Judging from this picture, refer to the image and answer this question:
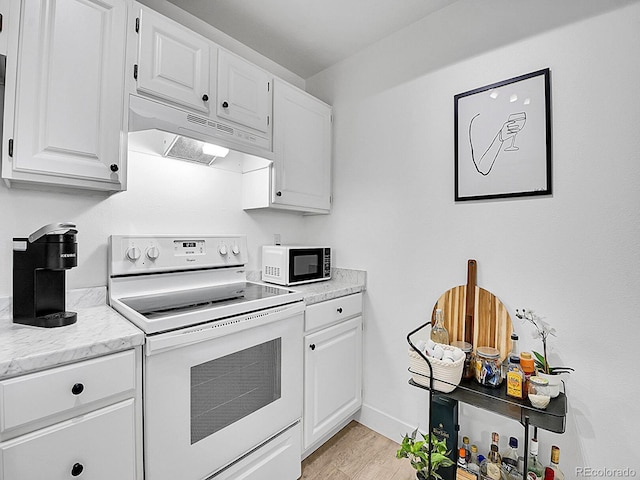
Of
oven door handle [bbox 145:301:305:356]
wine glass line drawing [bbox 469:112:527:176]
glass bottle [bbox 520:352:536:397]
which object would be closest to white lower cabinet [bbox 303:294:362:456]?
oven door handle [bbox 145:301:305:356]

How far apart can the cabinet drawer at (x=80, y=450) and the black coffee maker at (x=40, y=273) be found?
0.39 meters

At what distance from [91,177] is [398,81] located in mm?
1819

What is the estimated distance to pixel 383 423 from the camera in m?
2.09

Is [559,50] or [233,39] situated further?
[233,39]

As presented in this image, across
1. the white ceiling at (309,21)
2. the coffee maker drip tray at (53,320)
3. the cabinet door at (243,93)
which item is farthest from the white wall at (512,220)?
the coffee maker drip tray at (53,320)

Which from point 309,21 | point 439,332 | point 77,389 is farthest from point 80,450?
point 309,21

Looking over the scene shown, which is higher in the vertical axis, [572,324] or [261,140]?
[261,140]

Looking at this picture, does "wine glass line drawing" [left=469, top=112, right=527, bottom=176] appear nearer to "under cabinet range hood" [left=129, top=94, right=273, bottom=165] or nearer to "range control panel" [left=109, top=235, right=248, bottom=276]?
"under cabinet range hood" [left=129, top=94, right=273, bottom=165]

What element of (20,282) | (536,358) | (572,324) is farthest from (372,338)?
(20,282)

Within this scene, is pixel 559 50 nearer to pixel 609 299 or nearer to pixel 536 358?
pixel 609 299

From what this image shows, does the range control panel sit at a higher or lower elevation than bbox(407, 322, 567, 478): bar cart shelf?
higher

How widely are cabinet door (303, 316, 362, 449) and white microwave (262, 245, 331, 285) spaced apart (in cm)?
39

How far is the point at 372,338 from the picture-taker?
217 cm

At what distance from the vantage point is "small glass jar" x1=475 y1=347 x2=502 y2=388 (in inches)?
56.6
